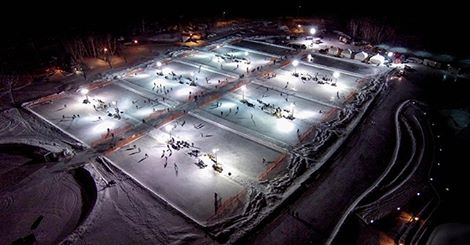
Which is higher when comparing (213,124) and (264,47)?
(264,47)

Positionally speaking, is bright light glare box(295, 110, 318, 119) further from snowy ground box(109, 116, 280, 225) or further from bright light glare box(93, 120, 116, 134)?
bright light glare box(93, 120, 116, 134)

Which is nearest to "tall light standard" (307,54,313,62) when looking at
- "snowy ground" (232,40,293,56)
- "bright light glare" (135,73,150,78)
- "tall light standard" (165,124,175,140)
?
"snowy ground" (232,40,293,56)

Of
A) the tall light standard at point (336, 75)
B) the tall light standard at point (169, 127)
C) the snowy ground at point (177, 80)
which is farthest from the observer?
the tall light standard at point (336, 75)

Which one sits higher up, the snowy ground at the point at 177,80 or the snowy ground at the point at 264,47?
the snowy ground at the point at 264,47

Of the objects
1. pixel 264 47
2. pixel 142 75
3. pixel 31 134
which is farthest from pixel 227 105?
pixel 264 47

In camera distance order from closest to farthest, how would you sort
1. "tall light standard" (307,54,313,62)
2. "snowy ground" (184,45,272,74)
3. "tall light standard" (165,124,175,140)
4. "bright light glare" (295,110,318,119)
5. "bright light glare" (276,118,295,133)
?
1. "bright light glare" (276,118,295,133)
2. "tall light standard" (165,124,175,140)
3. "bright light glare" (295,110,318,119)
4. "snowy ground" (184,45,272,74)
5. "tall light standard" (307,54,313,62)

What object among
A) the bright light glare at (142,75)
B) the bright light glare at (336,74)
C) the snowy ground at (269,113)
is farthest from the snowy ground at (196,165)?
the bright light glare at (336,74)

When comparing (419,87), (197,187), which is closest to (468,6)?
(419,87)

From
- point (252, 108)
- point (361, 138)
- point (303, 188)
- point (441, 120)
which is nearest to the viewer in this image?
point (303, 188)

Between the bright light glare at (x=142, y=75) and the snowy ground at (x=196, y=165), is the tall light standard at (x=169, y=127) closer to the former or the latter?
the snowy ground at (x=196, y=165)

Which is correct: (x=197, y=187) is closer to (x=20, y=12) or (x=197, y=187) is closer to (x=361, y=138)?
(x=361, y=138)

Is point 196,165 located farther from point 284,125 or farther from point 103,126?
point 103,126
